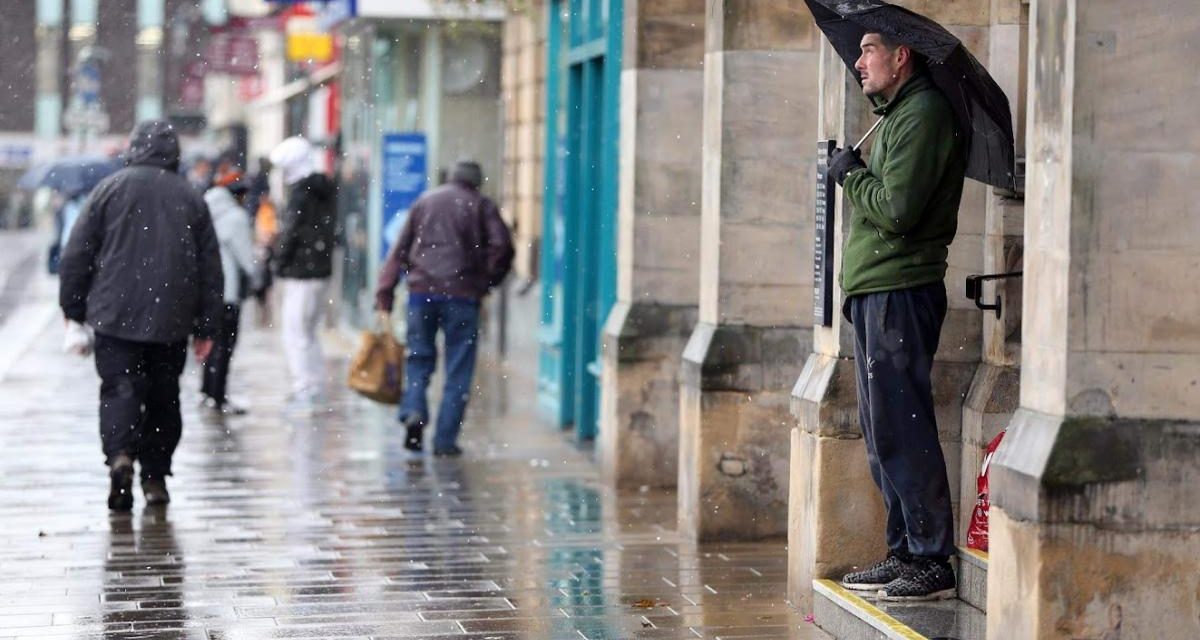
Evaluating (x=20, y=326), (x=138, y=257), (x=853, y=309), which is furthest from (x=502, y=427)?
(x=20, y=326)

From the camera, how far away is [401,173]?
2028 cm

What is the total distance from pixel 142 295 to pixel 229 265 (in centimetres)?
498

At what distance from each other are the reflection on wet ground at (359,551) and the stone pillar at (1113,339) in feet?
6.12

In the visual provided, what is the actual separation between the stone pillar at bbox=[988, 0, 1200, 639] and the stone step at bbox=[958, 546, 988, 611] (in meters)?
1.20

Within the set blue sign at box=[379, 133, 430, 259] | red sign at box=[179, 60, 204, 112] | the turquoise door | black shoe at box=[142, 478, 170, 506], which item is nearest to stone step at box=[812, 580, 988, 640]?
black shoe at box=[142, 478, 170, 506]

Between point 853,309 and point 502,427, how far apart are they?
774 cm

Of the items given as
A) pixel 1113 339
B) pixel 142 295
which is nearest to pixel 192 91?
pixel 142 295

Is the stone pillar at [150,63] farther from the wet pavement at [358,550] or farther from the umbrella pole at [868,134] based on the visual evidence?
the umbrella pole at [868,134]

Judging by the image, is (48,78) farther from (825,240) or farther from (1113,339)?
(1113,339)

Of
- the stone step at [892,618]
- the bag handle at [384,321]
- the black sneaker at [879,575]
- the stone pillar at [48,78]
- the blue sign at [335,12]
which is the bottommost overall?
the stone step at [892,618]

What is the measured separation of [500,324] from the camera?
19969 millimetres

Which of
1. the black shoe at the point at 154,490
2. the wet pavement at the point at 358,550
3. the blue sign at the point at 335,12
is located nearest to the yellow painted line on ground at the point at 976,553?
the wet pavement at the point at 358,550

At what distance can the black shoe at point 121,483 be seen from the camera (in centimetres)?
1025

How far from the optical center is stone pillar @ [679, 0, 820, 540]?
9531 mm
